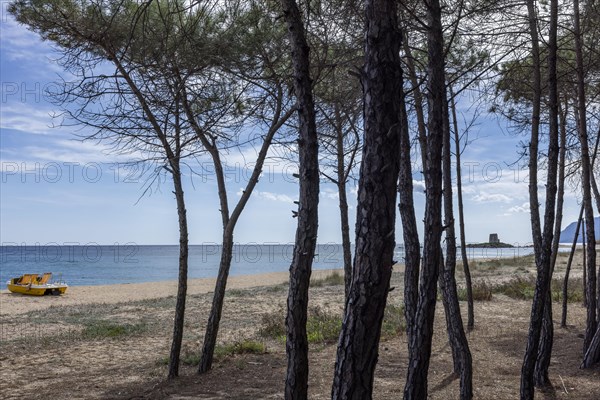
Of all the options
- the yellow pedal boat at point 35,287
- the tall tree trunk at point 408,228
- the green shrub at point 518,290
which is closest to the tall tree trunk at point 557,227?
the tall tree trunk at point 408,228

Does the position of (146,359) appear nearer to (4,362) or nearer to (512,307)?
(4,362)

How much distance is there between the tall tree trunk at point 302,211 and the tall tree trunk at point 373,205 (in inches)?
73.2

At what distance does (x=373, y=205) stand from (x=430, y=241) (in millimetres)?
1898

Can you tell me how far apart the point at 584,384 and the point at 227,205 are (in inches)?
211

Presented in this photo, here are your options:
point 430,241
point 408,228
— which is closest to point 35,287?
point 408,228

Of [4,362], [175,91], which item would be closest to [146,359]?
[4,362]

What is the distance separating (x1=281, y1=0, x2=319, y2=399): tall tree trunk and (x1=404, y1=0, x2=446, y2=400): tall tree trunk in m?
0.96

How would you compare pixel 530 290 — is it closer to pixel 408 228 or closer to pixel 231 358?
pixel 231 358

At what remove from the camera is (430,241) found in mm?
5016

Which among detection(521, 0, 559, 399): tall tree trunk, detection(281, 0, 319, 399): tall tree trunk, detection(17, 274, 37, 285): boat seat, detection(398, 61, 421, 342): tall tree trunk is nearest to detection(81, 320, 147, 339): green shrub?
detection(398, 61, 421, 342): tall tree trunk

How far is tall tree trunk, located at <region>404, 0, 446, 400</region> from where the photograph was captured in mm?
4879

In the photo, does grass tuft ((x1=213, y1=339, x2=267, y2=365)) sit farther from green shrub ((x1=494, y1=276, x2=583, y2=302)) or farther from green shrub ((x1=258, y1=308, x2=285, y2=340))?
green shrub ((x1=494, y1=276, x2=583, y2=302))

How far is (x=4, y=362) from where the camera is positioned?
10438mm

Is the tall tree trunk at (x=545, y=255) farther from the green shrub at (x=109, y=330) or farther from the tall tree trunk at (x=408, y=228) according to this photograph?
the green shrub at (x=109, y=330)
